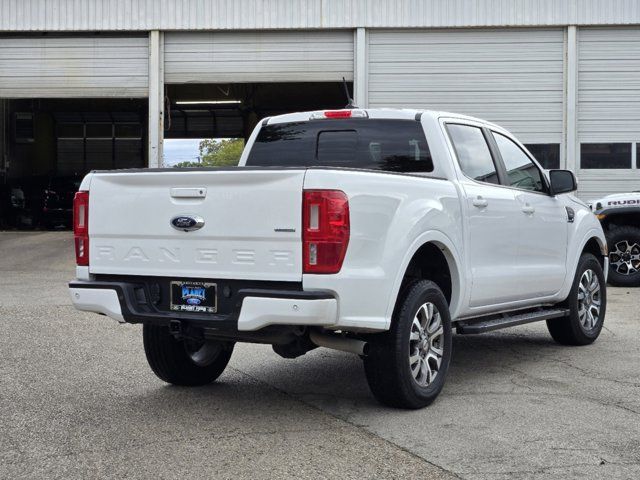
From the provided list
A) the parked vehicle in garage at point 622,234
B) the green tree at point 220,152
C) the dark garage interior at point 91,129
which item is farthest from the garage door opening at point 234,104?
the green tree at point 220,152

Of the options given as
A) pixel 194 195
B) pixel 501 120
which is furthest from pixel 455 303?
pixel 501 120

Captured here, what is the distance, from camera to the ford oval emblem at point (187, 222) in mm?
5375

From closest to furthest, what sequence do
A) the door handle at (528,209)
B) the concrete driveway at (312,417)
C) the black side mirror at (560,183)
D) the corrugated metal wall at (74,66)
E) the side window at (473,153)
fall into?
the concrete driveway at (312,417) → the side window at (473,153) → the door handle at (528,209) → the black side mirror at (560,183) → the corrugated metal wall at (74,66)

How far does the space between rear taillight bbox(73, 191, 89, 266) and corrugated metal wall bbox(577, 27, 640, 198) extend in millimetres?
16024

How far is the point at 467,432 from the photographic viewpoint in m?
5.18

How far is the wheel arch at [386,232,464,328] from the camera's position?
588cm

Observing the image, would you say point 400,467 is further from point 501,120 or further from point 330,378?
point 501,120

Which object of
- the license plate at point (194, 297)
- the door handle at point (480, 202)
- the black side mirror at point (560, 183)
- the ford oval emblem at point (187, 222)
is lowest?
the license plate at point (194, 297)

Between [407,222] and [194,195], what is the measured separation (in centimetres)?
129

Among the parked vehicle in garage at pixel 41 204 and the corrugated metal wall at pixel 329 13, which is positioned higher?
the corrugated metal wall at pixel 329 13

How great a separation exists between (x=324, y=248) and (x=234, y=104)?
30.0 m

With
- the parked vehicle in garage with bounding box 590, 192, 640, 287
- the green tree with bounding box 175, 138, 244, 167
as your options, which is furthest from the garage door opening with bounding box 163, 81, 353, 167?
the green tree with bounding box 175, 138, 244, 167

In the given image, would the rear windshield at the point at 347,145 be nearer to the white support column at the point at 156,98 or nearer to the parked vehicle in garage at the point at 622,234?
the parked vehicle in garage at the point at 622,234

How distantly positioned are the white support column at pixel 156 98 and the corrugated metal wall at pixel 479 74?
4737mm
